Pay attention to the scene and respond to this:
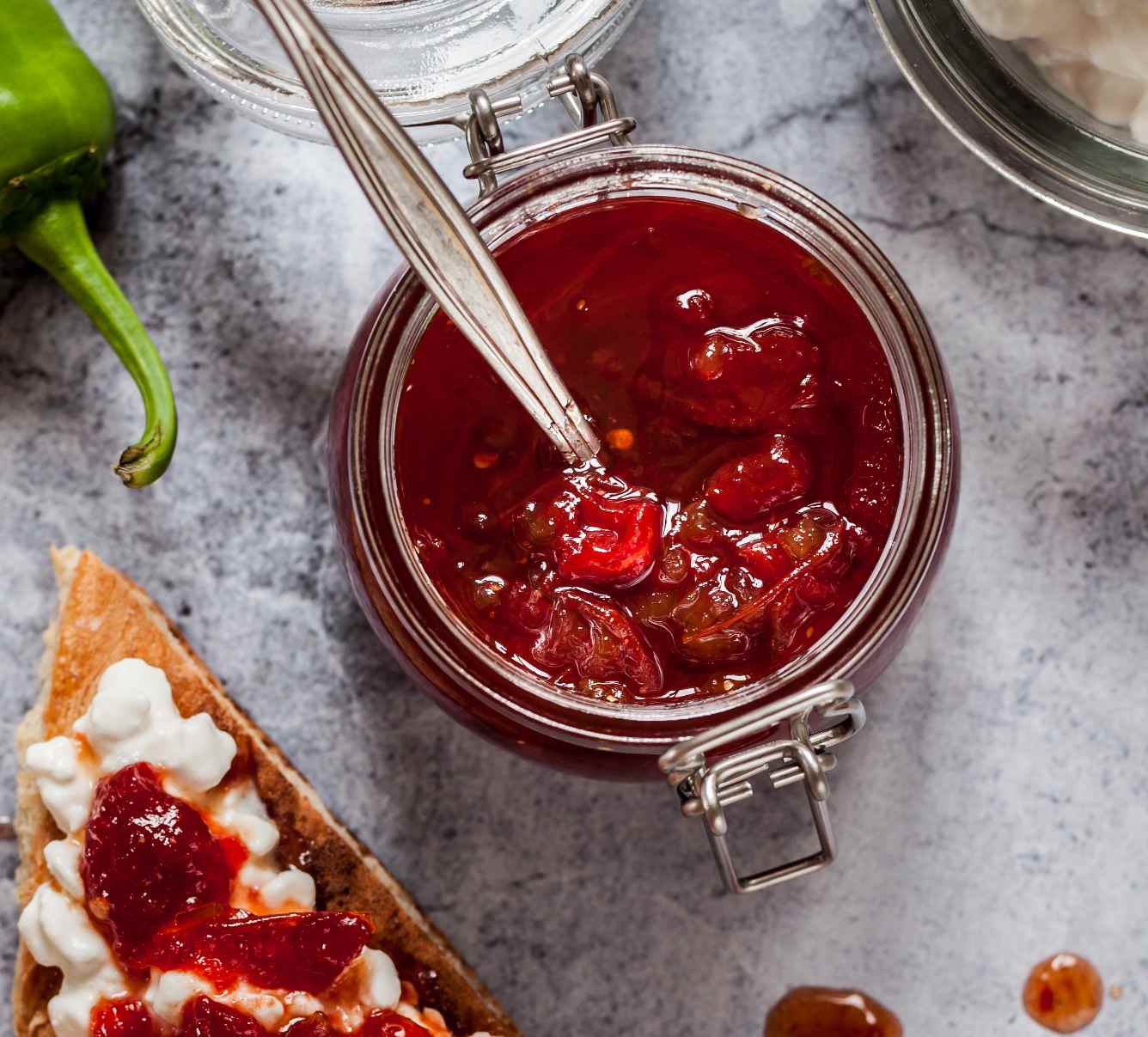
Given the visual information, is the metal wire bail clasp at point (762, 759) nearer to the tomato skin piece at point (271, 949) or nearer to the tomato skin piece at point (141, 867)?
the tomato skin piece at point (271, 949)

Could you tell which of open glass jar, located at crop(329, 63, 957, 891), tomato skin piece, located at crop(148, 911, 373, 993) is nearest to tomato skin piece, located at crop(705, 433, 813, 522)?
open glass jar, located at crop(329, 63, 957, 891)

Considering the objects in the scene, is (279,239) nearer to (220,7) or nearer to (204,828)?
(220,7)

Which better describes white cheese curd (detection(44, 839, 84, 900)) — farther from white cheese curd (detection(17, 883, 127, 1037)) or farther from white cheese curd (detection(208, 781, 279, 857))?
white cheese curd (detection(208, 781, 279, 857))

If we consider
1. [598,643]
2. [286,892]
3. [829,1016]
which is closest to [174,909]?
[286,892]

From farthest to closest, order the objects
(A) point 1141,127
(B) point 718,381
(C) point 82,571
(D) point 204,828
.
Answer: (C) point 82,571 < (D) point 204,828 < (A) point 1141,127 < (B) point 718,381

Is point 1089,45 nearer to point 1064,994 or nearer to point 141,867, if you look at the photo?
point 1064,994

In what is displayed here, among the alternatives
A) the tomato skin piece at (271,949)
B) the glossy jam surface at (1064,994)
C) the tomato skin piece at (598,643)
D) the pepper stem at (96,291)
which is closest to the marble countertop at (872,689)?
the glossy jam surface at (1064,994)

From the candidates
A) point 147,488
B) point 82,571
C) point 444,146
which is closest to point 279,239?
point 444,146
